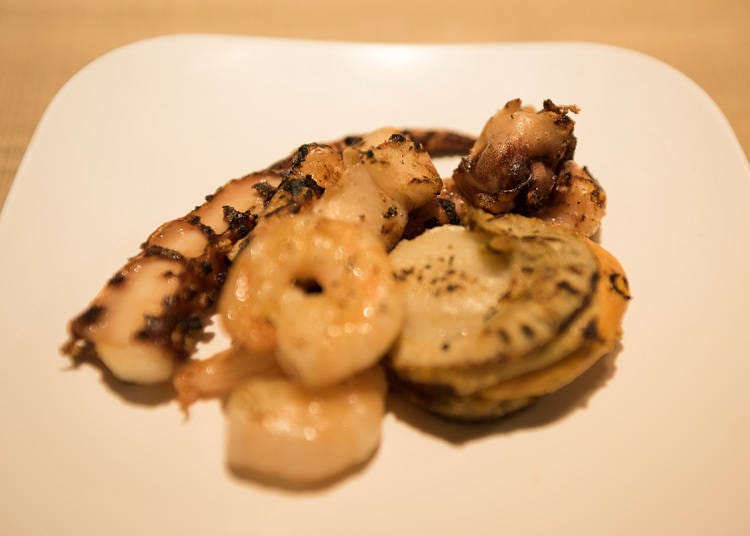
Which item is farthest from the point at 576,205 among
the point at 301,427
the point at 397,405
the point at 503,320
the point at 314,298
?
the point at 301,427

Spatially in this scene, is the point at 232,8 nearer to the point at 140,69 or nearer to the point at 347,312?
the point at 140,69

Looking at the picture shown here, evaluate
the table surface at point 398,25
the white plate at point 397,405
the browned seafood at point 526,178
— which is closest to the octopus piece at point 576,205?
the browned seafood at point 526,178

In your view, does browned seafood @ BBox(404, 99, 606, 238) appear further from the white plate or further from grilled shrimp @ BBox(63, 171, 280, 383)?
grilled shrimp @ BBox(63, 171, 280, 383)

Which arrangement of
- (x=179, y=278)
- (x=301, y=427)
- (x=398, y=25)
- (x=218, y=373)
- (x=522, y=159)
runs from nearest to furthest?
(x=301, y=427), (x=218, y=373), (x=179, y=278), (x=522, y=159), (x=398, y=25)

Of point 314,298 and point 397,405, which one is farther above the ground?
point 314,298

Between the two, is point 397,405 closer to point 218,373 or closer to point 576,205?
point 218,373

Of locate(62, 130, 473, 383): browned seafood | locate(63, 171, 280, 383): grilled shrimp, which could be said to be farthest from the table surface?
locate(63, 171, 280, 383): grilled shrimp

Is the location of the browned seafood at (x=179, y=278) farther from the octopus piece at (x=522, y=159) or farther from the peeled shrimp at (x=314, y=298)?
the octopus piece at (x=522, y=159)
